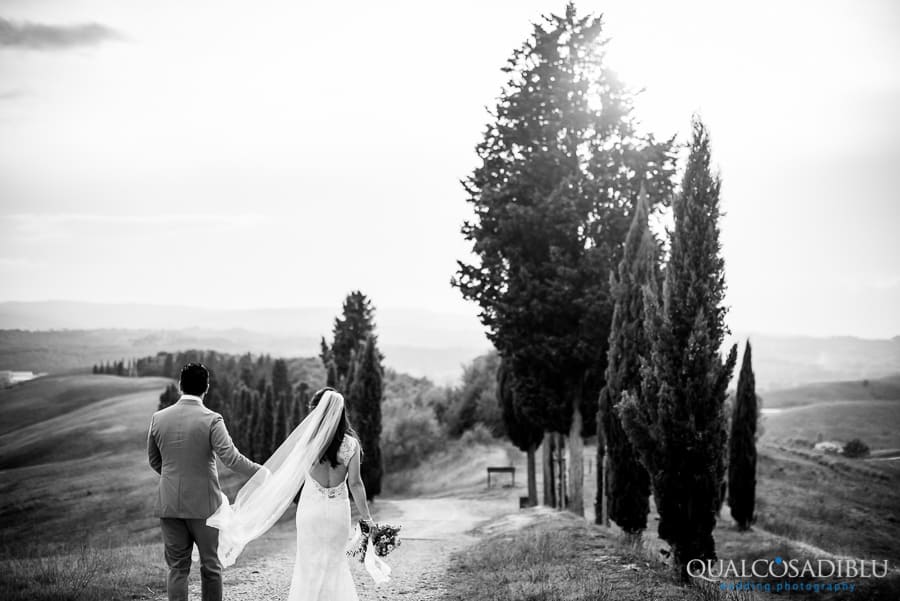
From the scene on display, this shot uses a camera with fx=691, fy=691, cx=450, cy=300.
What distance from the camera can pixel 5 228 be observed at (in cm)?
6481

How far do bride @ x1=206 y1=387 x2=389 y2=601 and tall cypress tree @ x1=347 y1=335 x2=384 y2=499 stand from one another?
81.5 ft

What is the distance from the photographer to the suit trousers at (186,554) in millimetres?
6281

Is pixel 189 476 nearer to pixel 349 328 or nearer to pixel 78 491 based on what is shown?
pixel 349 328

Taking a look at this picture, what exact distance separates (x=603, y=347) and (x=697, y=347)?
26.7 ft

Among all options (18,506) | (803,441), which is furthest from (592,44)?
(803,441)

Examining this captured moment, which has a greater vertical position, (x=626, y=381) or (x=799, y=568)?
(x=626, y=381)

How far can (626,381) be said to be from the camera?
683 inches

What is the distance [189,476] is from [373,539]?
2274 mm

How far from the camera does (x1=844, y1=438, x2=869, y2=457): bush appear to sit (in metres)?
51.2

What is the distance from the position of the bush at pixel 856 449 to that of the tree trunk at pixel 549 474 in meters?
36.1

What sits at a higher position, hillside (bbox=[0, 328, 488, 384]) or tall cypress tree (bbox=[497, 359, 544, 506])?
hillside (bbox=[0, 328, 488, 384])

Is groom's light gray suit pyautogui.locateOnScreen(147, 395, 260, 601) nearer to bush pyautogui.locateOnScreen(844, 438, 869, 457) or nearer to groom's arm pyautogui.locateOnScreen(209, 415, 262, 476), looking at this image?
groom's arm pyautogui.locateOnScreen(209, 415, 262, 476)

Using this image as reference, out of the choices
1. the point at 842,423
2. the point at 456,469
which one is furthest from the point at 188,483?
the point at 842,423

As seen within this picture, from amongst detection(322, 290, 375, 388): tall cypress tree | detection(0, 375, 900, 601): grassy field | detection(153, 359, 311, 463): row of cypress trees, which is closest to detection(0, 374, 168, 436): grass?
detection(0, 375, 900, 601): grassy field
